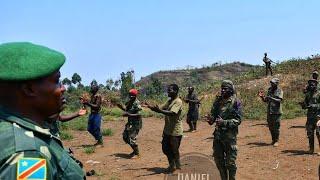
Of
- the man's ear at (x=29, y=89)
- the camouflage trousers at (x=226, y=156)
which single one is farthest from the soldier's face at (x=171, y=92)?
the man's ear at (x=29, y=89)

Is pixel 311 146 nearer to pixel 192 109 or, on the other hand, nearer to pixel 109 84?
pixel 192 109

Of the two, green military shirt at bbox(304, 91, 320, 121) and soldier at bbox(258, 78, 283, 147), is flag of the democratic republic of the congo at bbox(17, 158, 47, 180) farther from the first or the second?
soldier at bbox(258, 78, 283, 147)

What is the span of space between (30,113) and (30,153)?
0.21 metres

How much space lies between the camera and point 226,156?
7664mm

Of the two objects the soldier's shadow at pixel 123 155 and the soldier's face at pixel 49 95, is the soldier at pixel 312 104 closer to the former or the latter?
the soldier's shadow at pixel 123 155

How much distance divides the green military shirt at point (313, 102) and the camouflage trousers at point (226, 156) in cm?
342

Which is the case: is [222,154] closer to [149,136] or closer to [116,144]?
[116,144]

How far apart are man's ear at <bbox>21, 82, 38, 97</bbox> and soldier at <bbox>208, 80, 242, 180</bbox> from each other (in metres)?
5.94

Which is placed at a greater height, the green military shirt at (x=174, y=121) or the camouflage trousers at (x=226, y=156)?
the green military shirt at (x=174, y=121)

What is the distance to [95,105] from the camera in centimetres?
1194

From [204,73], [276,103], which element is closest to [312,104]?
[276,103]

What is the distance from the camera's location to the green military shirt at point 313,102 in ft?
34.2

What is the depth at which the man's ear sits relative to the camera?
176cm

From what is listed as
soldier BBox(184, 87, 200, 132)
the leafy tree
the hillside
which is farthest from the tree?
soldier BBox(184, 87, 200, 132)
